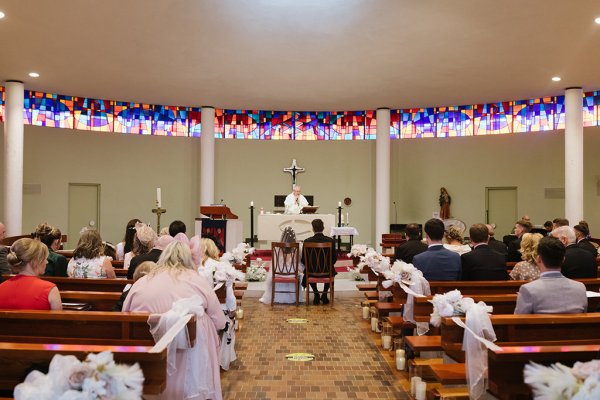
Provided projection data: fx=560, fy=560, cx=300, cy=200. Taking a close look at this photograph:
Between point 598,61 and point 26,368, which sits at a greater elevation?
point 598,61

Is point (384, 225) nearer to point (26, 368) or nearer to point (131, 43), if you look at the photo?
point (131, 43)

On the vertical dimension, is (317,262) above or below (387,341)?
above

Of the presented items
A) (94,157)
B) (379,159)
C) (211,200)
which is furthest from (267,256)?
(94,157)

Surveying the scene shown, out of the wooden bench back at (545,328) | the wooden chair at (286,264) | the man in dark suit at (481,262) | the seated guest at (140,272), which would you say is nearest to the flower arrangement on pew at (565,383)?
the wooden bench back at (545,328)

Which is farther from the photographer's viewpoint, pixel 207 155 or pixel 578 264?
pixel 207 155

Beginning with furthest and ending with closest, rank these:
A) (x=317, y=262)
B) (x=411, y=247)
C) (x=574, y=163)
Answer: (x=574, y=163) → (x=317, y=262) → (x=411, y=247)

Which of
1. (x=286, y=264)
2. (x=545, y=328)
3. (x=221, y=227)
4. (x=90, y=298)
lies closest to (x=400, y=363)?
(x=545, y=328)

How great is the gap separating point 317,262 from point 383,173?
718 centimetres

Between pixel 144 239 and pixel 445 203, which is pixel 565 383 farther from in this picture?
pixel 445 203

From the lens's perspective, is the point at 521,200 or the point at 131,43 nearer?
the point at 131,43

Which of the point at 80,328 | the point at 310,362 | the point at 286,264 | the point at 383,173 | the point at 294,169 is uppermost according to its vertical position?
the point at 294,169

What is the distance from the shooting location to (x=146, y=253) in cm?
469

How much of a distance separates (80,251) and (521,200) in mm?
12071

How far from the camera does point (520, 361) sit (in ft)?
8.04
